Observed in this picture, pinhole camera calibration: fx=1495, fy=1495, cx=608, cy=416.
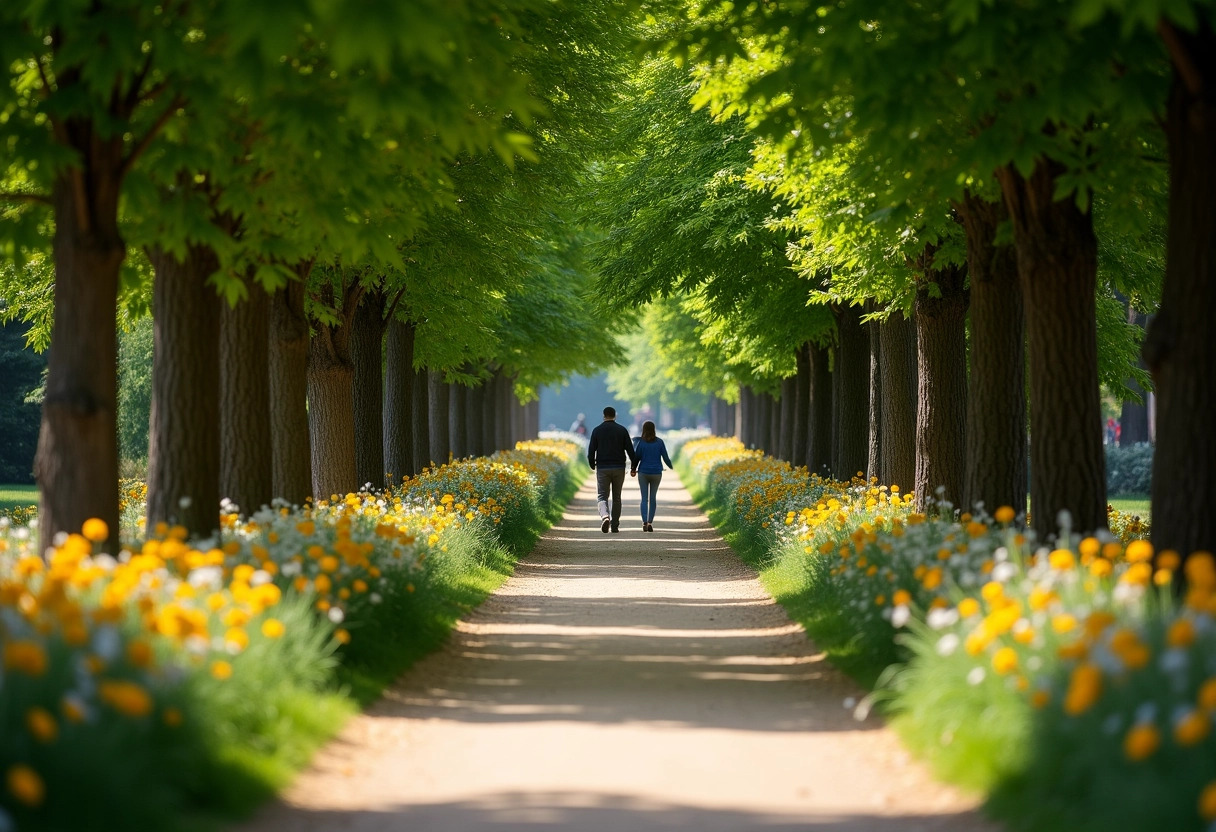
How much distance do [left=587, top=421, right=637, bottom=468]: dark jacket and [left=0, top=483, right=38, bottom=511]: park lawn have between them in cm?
1351

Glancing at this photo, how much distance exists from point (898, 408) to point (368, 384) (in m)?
7.21

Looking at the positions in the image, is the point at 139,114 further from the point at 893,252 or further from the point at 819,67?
the point at 893,252

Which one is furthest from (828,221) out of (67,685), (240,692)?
(67,685)

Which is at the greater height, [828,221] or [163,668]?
[828,221]

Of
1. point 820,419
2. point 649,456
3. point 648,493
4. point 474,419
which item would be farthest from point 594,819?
point 474,419

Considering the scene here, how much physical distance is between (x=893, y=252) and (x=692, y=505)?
22.6 m

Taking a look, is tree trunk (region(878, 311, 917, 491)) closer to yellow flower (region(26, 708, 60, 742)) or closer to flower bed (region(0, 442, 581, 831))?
flower bed (region(0, 442, 581, 831))

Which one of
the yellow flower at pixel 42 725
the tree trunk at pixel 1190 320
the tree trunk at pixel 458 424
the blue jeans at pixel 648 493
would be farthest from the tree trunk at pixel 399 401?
the yellow flower at pixel 42 725

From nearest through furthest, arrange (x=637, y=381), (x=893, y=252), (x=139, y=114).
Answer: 1. (x=139, y=114)
2. (x=893, y=252)
3. (x=637, y=381)

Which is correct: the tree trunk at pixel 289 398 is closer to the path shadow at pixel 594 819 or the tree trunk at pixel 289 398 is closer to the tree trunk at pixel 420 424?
the path shadow at pixel 594 819

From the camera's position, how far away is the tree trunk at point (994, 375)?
518 inches

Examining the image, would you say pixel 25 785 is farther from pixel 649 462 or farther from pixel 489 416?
pixel 489 416

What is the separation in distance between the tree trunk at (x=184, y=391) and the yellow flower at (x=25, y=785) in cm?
592

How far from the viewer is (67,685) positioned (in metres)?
5.46
